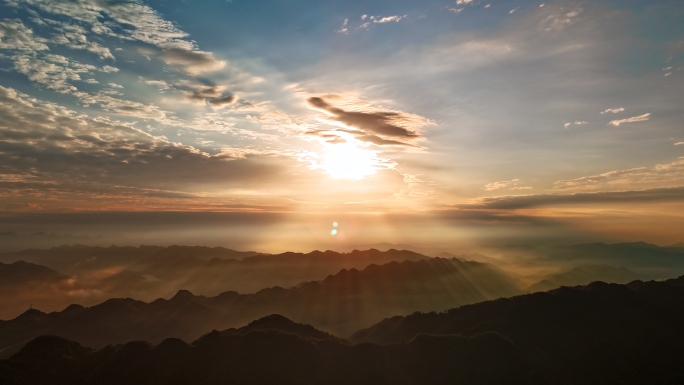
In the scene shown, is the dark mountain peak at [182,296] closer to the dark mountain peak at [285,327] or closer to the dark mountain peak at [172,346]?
the dark mountain peak at [285,327]

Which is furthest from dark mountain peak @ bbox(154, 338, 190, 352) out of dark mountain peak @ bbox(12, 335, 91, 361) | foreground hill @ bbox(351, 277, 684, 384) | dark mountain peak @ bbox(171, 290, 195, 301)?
dark mountain peak @ bbox(171, 290, 195, 301)

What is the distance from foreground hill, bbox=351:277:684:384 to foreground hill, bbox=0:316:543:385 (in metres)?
12.7

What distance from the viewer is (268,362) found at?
259 feet

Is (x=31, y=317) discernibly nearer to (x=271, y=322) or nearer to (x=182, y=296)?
(x=182, y=296)

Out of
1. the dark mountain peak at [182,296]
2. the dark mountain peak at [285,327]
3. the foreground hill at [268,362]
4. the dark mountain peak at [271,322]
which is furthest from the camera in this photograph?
the dark mountain peak at [182,296]

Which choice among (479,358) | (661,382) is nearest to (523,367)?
(479,358)

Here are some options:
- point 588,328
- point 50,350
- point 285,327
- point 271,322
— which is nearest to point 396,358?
point 285,327

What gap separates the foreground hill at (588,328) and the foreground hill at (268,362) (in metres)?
12.7

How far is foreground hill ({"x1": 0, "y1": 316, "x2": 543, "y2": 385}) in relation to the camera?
248 ft

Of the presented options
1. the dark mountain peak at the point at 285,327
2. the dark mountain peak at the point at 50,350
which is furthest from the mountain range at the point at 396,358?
the dark mountain peak at the point at 285,327

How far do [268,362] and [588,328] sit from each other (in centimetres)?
8366

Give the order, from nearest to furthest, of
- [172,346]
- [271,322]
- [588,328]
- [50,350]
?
[172,346], [50,350], [588,328], [271,322]

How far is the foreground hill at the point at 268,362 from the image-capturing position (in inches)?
2972

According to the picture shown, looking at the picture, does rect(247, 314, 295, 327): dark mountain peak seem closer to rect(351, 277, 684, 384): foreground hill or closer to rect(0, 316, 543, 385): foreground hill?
rect(0, 316, 543, 385): foreground hill
